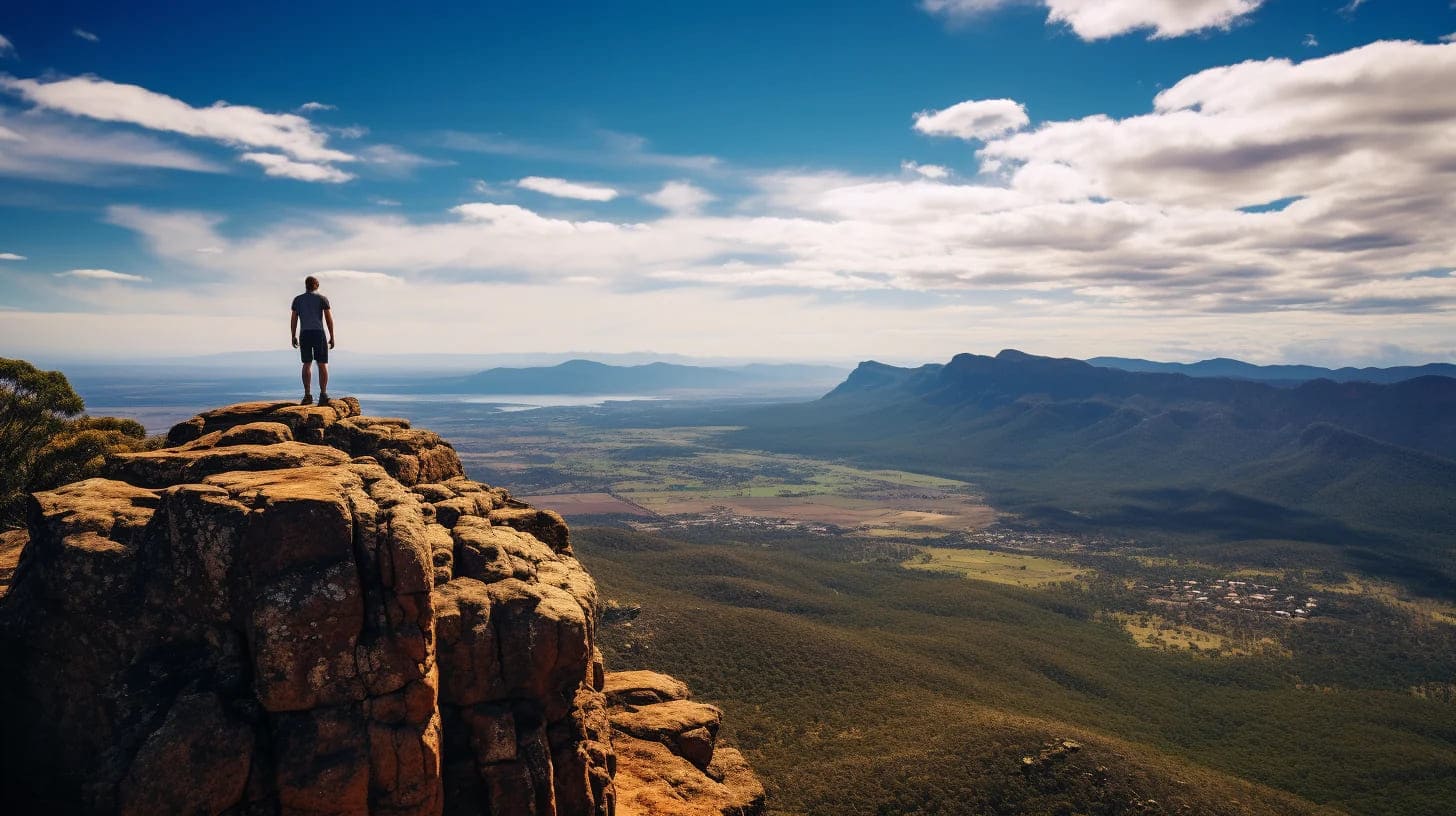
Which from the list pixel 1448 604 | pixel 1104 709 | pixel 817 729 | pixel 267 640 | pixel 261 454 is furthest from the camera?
pixel 1448 604

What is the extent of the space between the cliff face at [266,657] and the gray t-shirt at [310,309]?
1011 centimetres

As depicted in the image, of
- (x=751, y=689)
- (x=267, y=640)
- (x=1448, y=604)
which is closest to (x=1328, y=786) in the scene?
(x=751, y=689)

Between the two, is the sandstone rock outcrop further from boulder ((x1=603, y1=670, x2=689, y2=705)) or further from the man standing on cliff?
the man standing on cliff

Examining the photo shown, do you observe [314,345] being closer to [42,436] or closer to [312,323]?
[312,323]

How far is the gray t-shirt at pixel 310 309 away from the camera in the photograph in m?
36.5

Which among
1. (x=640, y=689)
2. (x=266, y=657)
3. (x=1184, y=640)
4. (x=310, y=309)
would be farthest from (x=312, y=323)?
(x=1184, y=640)

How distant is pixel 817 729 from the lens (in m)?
77.9

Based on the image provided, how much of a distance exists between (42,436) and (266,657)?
4387cm

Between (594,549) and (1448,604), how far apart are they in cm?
20870

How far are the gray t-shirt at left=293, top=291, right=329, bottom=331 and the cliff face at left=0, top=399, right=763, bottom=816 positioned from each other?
33.2 ft

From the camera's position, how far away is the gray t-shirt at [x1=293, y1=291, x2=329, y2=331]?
3650 cm

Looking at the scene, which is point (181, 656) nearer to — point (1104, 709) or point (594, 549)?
point (1104, 709)

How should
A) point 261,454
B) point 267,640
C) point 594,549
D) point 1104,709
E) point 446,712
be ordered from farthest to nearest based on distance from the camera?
point 594,549
point 1104,709
point 261,454
point 446,712
point 267,640

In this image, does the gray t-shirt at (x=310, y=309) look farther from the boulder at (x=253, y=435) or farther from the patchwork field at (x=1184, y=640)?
the patchwork field at (x=1184, y=640)
